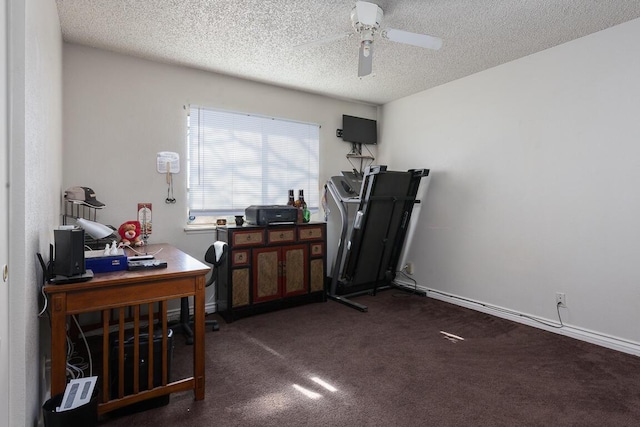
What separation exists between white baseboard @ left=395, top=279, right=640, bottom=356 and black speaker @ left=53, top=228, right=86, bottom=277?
11.8 ft

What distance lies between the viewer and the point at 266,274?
3.63 meters

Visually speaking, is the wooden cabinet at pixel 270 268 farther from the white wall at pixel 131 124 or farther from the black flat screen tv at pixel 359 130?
the black flat screen tv at pixel 359 130

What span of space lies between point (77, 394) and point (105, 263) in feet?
2.12

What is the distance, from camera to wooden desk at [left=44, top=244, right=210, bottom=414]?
167 centimetres

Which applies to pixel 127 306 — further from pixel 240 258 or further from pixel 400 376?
pixel 400 376

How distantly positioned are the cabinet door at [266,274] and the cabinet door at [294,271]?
7cm

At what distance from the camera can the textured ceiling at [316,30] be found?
2438 mm

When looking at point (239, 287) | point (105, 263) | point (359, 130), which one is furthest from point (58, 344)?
point (359, 130)

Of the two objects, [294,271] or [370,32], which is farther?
[294,271]

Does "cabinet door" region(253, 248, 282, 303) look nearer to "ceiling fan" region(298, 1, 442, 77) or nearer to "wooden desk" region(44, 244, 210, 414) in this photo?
"wooden desk" region(44, 244, 210, 414)

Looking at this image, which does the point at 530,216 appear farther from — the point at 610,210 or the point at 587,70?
the point at 587,70

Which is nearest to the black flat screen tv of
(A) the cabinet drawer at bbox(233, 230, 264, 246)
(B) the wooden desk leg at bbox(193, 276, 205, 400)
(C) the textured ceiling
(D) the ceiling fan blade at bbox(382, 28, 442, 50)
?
(C) the textured ceiling

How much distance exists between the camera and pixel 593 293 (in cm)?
290

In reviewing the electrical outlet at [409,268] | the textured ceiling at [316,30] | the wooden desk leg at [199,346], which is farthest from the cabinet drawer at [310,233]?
the wooden desk leg at [199,346]
